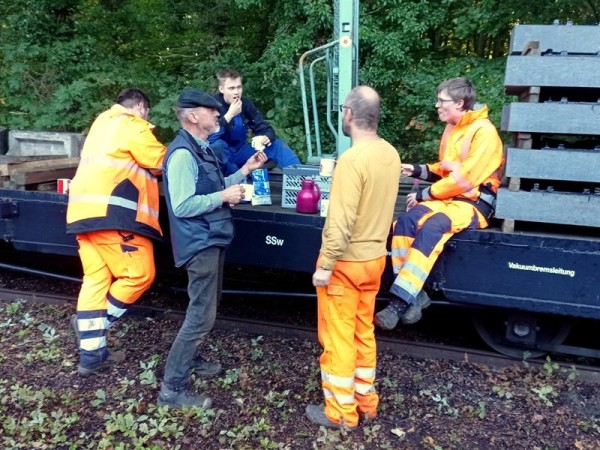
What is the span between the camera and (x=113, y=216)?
4137 mm

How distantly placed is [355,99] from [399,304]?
4.47 feet

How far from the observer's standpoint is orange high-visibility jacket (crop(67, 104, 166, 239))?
4.13 metres

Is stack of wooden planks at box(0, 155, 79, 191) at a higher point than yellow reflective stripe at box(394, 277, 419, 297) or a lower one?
higher

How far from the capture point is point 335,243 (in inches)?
126

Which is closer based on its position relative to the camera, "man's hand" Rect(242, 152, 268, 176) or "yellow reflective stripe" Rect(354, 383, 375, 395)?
"yellow reflective stripe" Rect(354, 383, 375, 395)

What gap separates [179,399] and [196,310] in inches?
23.4

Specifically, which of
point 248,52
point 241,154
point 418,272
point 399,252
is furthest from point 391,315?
point 248,52

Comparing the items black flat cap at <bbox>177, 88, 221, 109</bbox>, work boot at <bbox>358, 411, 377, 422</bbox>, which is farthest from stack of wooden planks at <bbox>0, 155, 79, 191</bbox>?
work boot at <bbox>358, 411, 377, 422</bbox>

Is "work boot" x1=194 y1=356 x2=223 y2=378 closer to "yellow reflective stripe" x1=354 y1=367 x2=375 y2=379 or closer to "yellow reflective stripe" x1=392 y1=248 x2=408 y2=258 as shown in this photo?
"yellow reflective stripe" x1=354 y1=367 x2=375 y2=379

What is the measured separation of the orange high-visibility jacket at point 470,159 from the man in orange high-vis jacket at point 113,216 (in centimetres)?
192

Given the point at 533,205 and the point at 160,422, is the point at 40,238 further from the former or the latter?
the point at 533,205

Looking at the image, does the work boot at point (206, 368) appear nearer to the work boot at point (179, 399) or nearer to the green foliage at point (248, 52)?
the work boot at point (179, 399)

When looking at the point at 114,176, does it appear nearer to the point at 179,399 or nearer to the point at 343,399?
the point at 179,399

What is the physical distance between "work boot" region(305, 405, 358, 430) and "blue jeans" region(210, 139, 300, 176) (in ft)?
7.55
